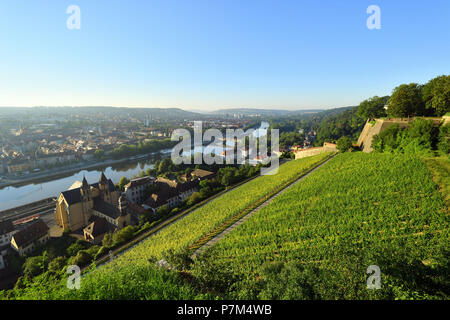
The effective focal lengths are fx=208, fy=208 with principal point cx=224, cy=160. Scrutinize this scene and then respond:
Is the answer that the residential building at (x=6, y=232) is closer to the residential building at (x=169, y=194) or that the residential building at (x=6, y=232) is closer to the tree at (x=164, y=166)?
the residential building at (x=169, y=194)

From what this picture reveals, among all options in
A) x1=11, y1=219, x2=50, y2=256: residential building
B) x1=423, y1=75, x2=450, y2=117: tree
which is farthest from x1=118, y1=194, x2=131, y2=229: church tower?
x1=423, y1=75, x2=450, y2=117: tree

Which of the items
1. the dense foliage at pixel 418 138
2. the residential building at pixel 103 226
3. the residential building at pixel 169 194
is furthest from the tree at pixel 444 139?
the residential building at pixel 103 226

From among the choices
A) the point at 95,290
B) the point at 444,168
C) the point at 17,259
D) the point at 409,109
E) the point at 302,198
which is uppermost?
the point at 409,109

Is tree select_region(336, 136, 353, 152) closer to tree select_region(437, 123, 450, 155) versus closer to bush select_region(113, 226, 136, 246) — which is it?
tree select_region(437, 123, 450, 155)

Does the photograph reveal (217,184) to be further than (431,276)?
Yes

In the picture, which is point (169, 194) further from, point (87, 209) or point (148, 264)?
point (148, 264)
